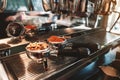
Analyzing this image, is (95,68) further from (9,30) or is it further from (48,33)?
(9,30)

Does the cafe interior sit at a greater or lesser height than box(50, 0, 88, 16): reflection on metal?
lesser

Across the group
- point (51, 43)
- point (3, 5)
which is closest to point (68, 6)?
point (51, 43)

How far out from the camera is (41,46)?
0.78m

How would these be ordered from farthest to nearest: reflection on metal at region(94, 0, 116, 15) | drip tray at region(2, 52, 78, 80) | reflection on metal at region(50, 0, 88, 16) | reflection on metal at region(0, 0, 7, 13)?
reflection on metal at region(94, 0, 116, 15)
reflection on metal at region(50, 0, 88, 16)
reflection on metal at region(0, 0, 7, 13)
drip tray at region(2, 52, 78, 80)

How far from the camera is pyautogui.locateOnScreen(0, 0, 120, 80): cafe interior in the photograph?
728mm

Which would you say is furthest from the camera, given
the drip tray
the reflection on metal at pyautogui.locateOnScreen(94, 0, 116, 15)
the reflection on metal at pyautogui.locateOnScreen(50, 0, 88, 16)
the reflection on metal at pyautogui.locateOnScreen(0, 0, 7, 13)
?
the reflection on metal at pyautogui.locateOnScreen(94, 0, 116, 15)

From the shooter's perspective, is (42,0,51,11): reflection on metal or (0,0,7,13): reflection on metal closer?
(0,0,7,13): reflection on metal

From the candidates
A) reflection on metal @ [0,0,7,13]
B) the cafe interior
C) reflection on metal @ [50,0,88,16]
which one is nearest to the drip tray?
the cafe interior

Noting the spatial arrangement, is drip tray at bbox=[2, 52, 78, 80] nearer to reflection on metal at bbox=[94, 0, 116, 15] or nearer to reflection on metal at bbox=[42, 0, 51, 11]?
reflection on metal at bbox=[42, 0, 51, 11]

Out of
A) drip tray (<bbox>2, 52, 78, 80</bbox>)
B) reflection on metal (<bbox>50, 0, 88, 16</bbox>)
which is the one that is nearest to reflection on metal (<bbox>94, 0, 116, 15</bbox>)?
reflection on metal (<bbox>50, 0, 88, 16</bbox>)

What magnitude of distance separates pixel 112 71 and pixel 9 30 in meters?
0.75

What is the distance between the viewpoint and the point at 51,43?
0.87 m

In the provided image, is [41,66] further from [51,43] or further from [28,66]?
[51,43]

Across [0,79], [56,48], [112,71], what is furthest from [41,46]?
[112,71]
